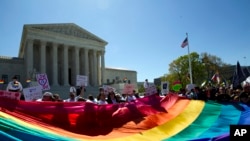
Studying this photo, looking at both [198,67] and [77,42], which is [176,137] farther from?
[198,67]

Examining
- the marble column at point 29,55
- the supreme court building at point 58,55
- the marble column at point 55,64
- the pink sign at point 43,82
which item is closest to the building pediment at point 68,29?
the supreme court building at point 58,55

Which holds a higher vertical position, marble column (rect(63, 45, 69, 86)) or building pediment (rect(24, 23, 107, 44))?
building pediment (rect(24, 23, 107, 44))

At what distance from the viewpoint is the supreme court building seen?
5013cm

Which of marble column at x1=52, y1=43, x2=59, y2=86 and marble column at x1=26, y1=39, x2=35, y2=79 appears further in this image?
marble column at x1=52, y1=43, x2=59, y2=86

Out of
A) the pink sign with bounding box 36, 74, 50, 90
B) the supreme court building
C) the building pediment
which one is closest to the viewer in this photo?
the pink sign with bounding box 36, 74, 50, 90

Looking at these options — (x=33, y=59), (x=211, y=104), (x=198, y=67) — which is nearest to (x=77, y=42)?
(x=33, y=59)

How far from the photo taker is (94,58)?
59.2m

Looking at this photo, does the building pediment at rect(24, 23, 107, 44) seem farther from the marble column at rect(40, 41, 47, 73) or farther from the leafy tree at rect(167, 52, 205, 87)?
the leafy tree at rect(167, 52, 205, 87)

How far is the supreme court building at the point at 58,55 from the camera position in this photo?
164 feet

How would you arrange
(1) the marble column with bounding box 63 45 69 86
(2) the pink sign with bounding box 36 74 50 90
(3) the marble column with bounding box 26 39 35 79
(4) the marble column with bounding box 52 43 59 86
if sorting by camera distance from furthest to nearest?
1. (1) the marble column with bounding box 63 45 69 86
2. (4) the marble column with bounding box 52 43 59 86
3. (3) the marble column with bounding box 26 39 35 79
4. (2) the pink sign with bounding box 36 74 50 90

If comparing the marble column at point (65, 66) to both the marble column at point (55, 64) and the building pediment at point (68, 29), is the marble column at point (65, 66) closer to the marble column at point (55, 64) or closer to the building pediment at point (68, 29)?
the marble column at point (55, 64)

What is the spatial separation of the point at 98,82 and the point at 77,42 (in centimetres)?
1023

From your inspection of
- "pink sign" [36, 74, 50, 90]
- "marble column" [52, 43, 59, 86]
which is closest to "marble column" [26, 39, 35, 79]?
"marble column" [52, 43, 59, 86]

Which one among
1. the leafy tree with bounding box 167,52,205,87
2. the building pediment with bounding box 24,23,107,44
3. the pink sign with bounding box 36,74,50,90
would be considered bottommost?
the pink sign with bounding box 36,74,50,90
